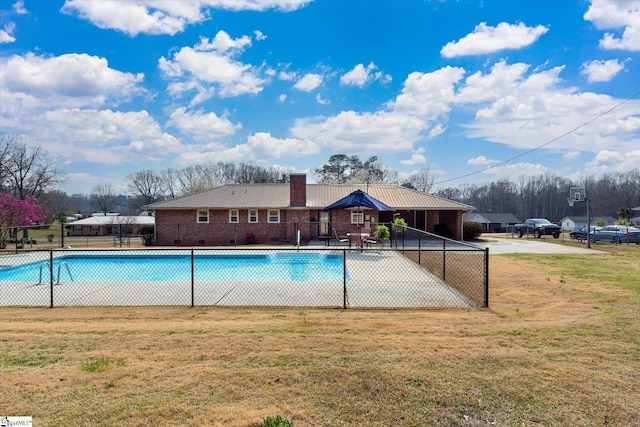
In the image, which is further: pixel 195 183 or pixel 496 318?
pixel 195 183

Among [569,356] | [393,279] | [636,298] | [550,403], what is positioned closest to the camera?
[550,403]

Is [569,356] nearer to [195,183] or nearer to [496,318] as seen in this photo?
[496,318]

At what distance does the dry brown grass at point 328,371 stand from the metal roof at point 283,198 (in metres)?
18.6

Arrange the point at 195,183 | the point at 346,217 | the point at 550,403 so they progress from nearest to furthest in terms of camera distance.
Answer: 1. the point at 550,403
2. the point at 346,217
3. the point at 195,183

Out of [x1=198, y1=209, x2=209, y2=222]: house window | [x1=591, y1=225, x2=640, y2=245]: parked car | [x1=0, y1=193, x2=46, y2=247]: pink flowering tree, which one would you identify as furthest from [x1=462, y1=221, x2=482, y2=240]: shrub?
[x1=0, y1=193, x2=46, y2=247]: pink flowering tree

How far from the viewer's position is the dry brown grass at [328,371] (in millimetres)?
3232

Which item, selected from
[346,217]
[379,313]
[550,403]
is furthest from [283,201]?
[550,403]

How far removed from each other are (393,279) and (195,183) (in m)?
52.7

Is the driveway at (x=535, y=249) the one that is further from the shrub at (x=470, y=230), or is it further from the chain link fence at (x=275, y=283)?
the chain link fence at (x=275, y=283)

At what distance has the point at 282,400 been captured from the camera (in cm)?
343

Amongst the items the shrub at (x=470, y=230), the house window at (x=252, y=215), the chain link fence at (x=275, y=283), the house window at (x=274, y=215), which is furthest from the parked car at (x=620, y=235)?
the house window at (x=252, y=215)

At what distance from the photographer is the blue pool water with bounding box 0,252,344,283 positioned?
42.4ft

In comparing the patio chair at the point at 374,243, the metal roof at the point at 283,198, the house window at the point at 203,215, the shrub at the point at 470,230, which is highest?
the metal roof at the point at 283,198

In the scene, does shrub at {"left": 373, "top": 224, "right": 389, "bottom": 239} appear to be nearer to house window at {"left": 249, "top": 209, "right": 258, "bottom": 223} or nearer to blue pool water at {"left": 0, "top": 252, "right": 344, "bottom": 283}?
blue pool water at {"left": 0, "top": 252, "right": 344, "bottom": 283}
